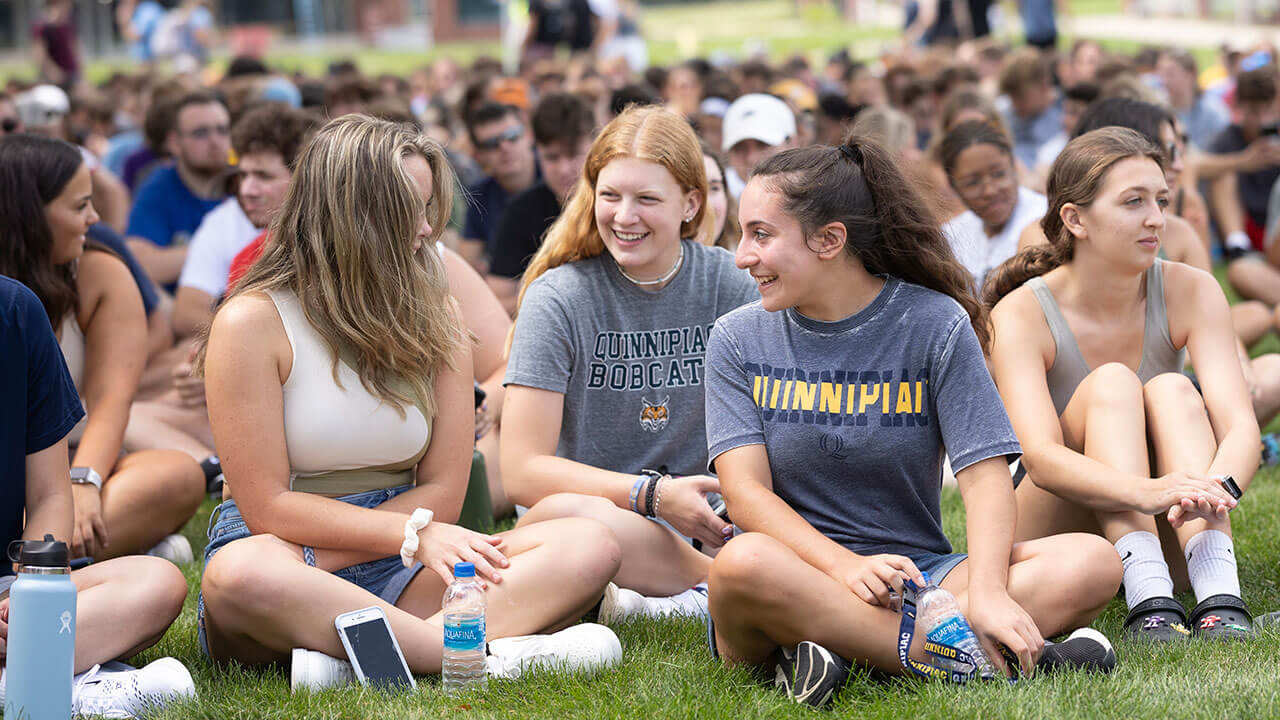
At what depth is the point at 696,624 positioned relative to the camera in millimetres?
3938

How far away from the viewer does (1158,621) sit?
3641 millimetres

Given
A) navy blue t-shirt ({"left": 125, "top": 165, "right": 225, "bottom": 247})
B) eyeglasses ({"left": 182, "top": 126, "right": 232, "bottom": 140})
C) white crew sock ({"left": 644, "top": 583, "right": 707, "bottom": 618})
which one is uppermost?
eyeglasses ({"left": 182, "top": 126, "right": 232, "bottom": 140})

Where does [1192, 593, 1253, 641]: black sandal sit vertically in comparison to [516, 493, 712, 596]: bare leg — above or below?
below

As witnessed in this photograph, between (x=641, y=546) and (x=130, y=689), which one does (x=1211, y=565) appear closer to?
(x=641, y=546)

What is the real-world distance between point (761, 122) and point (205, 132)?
3.23 meters

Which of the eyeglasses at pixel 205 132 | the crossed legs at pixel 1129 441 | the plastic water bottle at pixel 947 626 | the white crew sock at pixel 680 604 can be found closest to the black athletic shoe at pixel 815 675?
the plastic water bottle at pixel 947 626

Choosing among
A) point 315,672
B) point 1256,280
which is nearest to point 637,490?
point 315,672

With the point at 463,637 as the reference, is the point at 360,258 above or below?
above

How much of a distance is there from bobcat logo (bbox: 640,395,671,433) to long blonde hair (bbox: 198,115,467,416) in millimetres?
783

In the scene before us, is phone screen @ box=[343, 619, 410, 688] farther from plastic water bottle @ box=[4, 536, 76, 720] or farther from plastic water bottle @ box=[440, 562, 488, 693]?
plastic water bottle @ box=[4, 536, 76, 720]

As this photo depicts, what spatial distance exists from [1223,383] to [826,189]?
5.08ft

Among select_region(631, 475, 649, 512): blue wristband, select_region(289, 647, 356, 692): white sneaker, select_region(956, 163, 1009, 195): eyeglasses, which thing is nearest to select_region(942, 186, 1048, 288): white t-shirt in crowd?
select_region(956, 163, 1009, 195): eyeglasses

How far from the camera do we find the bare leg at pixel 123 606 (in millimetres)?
3371

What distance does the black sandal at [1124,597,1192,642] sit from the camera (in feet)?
11.7
